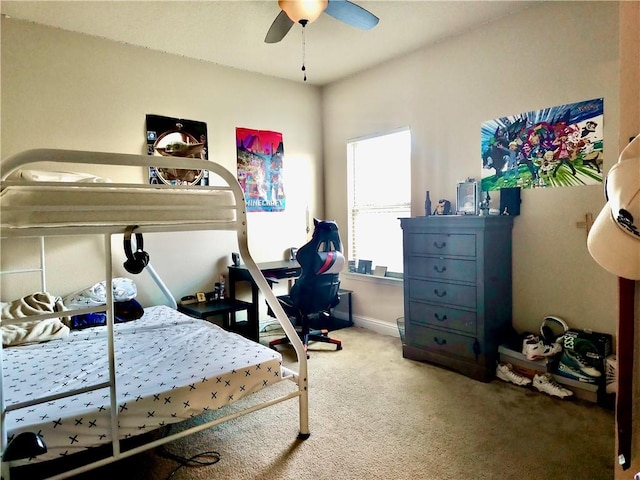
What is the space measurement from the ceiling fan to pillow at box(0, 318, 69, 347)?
2.34m

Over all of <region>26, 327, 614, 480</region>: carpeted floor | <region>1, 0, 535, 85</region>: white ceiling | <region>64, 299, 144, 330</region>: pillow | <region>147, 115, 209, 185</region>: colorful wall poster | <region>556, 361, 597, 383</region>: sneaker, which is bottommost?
<region>26, 327, 614, 480</region>: carpeted floor

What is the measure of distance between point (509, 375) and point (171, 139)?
3.44 metres

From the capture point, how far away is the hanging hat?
88 cm

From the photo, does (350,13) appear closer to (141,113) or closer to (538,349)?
(141,113)

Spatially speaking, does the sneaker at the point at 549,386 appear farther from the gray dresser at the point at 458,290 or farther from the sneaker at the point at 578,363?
the gray dresser at the point at 458,290

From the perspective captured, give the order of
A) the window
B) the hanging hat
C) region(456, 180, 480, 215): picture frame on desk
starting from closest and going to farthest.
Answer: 1. the hanging hat
2. region(456, 180, 480, 215): picture frame on desk
3. the window

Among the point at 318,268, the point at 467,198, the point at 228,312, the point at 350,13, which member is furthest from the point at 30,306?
the point at 467,198

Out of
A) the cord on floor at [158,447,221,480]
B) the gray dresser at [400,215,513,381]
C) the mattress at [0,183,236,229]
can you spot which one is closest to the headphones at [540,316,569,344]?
the gray dresser at [400,215,513,381]

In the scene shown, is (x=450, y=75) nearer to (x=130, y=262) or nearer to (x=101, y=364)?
(x=130, y=262)

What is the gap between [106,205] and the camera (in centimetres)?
143

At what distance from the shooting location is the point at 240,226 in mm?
1773

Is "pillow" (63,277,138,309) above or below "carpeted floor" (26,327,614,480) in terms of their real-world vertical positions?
above

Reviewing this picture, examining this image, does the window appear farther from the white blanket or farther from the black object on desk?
the white blanket

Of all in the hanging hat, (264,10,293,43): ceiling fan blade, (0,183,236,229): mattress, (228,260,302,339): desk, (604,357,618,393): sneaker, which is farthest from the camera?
(228,260,302,339): desk
